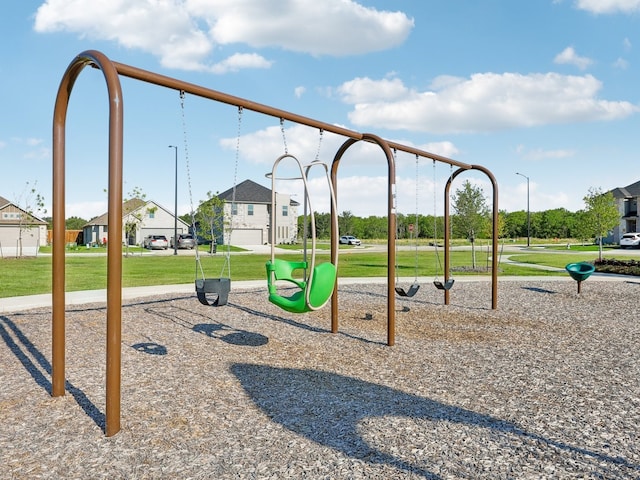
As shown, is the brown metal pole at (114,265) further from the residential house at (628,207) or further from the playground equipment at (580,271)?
the residential house at (628,207)

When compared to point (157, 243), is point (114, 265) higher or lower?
higher

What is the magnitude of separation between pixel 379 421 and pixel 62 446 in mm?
2524

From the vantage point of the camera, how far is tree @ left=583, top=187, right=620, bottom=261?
80.4ft

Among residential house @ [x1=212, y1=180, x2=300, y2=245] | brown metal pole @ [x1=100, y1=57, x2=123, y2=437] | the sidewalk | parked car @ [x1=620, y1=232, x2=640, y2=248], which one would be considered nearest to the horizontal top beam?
brown metal pole @ [x1=100, y1=57, x2=123, y2=437]

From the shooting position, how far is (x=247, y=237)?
55.9 metres

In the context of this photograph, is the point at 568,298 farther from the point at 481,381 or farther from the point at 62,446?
the point at 62,446

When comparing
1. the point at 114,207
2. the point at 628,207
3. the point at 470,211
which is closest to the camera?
the point at 114,207

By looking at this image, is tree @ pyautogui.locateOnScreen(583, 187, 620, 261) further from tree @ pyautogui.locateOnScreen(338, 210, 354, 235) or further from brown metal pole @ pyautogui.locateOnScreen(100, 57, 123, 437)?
tree @ pyautogui.locateOnScreen(338, 210, 354, 235)

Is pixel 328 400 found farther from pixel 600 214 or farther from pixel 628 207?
pixel 628 207

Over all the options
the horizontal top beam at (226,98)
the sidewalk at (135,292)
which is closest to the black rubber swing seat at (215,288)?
the horizontal top beam at (226,98)

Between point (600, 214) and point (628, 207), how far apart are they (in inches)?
1652

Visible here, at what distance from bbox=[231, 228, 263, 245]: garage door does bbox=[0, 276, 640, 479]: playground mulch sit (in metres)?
45.8

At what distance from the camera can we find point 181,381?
5.59 metres

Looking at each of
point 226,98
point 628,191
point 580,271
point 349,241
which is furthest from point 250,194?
point 226,98
